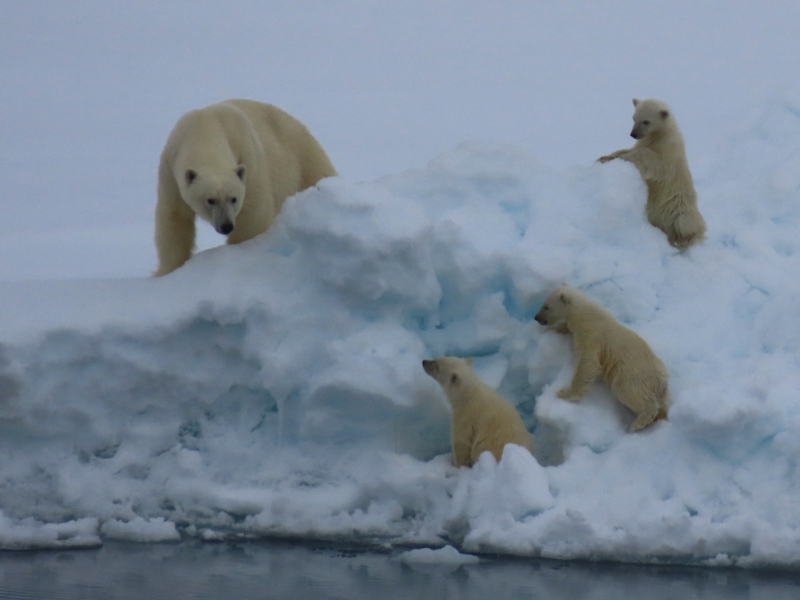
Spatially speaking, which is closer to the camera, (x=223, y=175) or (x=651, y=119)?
(x=223, y=175)

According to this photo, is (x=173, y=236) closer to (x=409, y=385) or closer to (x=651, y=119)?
(x=409, y=385)

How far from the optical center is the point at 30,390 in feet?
17.0

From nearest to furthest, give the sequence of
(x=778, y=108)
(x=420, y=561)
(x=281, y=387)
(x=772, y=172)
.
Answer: (x=420, y=561) → (x=281, y=387) → (x=772, y=172) → (x=778, y=108)

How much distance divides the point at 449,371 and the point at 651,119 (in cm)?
238

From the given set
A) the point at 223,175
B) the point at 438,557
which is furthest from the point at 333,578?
the point at 223,175

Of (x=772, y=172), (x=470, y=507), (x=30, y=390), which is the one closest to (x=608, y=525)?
(x=470, y=507)

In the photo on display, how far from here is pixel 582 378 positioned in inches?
206

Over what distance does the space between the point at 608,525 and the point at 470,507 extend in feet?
1.99

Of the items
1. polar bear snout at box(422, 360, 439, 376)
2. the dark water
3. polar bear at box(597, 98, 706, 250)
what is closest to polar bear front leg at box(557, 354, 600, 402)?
polar bear snout at box(422, 360, 439, 376)

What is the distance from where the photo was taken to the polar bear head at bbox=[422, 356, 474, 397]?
→ 17.2 feet

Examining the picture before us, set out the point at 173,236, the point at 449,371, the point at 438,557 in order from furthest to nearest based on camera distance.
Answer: the point at 173,236 → the point at 449,371 → the point at 438,557

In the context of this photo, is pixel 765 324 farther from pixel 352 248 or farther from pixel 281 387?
pixel 281 387

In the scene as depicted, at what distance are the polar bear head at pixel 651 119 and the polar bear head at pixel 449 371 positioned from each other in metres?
2.18

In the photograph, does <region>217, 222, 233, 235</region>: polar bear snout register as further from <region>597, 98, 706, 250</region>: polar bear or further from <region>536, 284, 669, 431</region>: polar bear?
<region>597, 98, 706, 250</region>: polar bear
